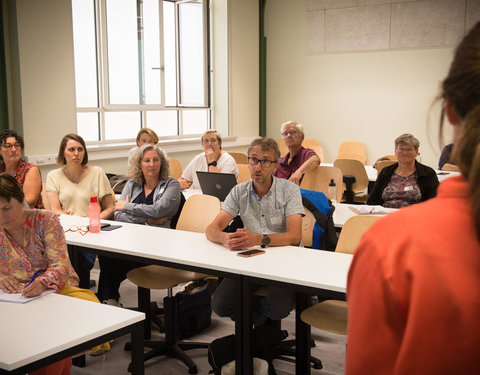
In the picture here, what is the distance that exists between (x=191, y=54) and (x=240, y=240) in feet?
18.9

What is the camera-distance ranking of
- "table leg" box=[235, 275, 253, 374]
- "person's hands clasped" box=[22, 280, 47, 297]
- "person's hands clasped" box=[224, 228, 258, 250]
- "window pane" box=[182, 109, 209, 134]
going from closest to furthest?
"person's hands clasped" box=[22, 280, 47, 297]
"table leg" box=[235, 275, 253, 374]
"person's hands clasped" box=[224, 228, 258, 250]
"window pane" box=[182, 109, 209, 134]

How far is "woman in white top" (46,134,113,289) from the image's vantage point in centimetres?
438

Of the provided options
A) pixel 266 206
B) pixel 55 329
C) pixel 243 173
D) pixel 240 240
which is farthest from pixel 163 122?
pixel 55 329

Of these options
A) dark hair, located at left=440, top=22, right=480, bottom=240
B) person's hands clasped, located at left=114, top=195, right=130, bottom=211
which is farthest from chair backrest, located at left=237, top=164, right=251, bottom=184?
dark hair, located at left=440, top=22, right=480, bottom=240

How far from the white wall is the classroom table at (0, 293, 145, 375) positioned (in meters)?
6.73

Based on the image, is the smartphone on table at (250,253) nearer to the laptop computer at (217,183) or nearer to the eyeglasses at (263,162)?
the eyeglasses at (263,162)

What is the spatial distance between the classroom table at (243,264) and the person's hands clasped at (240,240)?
47 mm

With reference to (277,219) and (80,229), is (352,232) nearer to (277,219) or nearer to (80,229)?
(277,219)

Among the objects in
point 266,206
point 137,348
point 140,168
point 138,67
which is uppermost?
point 138,67

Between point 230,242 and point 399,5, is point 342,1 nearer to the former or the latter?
point 399,5

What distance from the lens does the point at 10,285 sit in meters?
2.50

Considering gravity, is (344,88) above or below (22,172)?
above

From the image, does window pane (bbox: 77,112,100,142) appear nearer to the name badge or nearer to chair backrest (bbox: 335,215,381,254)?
the name badge

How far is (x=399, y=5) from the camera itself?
8.28m
